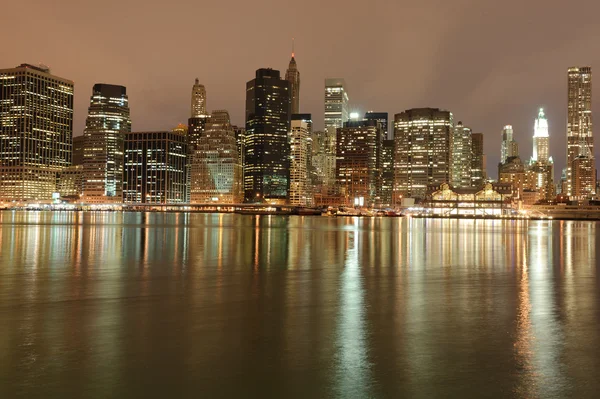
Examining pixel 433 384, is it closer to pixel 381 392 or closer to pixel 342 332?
pixel 381 392

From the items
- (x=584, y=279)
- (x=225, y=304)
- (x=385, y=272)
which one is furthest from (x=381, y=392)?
(x=584, y=279)

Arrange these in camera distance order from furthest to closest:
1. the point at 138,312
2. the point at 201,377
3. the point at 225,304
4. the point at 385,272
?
the point at 385,272
the point at 225,304
the point at 138,312
the point at 201,377

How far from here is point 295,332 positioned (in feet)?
52.9

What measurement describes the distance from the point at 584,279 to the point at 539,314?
37.5ft

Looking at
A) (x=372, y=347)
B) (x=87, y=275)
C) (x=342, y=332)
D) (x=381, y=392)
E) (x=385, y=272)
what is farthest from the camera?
(x=385, y=272)

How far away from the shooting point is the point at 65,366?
12.7 meters

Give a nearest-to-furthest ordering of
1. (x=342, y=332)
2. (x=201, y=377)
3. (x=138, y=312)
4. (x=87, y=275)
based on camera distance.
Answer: (x=201, y=377) → (x=342, y=332) → (x=138, y=312) → (x=87, y=275)

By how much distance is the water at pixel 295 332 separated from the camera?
1175cm

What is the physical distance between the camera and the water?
11.8 m

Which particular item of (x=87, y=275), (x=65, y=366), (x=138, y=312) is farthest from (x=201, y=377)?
(x=87, y=275)

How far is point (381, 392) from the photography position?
1129cm

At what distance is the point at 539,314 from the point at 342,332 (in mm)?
7740

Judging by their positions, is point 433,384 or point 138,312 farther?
point 138,312

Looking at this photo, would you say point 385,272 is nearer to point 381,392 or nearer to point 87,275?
point 87,275
